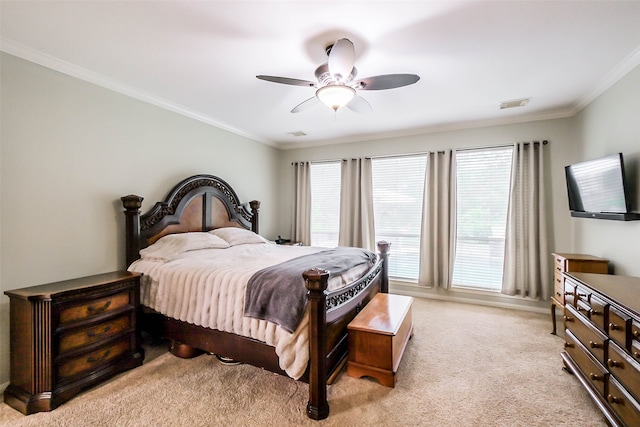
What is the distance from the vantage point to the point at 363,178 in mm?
4918

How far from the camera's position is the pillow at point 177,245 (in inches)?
114

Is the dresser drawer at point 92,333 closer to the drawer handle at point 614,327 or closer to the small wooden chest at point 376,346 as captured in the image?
the small wooden chest at point 376,346

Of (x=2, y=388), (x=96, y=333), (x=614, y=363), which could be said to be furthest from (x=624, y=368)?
(x=2, y=388)

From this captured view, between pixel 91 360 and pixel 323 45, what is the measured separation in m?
3.09

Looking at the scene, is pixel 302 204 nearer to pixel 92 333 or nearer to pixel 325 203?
pixel 325 203

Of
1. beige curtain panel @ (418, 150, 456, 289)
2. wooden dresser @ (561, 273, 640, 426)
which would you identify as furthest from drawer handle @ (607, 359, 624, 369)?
beige curtain panel @ (418, 150, 456, 289)

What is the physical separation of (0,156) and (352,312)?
10.2 feet

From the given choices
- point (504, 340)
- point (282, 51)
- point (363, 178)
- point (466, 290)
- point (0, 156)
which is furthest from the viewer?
point (363, 178)

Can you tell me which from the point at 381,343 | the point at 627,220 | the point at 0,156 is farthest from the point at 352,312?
the point at 0,156

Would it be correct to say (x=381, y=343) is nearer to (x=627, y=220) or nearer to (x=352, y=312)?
(x=352, y=312)

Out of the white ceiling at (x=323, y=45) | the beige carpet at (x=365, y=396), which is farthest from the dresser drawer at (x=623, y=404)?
the white ceiling at (x=323, y=45)

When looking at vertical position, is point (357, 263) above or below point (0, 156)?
below

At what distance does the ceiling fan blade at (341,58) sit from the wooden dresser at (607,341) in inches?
87.5

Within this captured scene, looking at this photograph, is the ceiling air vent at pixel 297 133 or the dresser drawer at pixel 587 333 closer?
the dresser drawer at pixel 587 333
